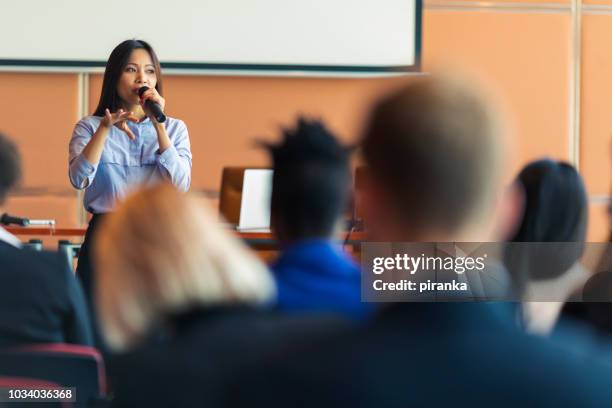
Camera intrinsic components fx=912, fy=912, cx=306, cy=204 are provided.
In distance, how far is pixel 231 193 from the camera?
452cm

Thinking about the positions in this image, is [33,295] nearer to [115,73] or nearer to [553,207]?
[553,207]

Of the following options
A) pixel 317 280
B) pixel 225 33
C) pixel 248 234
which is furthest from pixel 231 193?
pixel 317 280

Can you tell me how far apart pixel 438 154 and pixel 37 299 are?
43.3 inches

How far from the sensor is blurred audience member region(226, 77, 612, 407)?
725 millimetres

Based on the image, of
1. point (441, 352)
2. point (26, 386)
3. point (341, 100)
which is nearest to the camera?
point (441, 352)

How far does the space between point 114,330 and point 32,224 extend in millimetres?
3476

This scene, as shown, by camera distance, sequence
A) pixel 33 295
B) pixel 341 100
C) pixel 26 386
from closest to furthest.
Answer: pixel 26 386, pixel 33 295, pixel 341 100

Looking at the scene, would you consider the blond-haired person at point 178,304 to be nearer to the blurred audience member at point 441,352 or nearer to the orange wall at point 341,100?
the blurred audience member at point 441,352

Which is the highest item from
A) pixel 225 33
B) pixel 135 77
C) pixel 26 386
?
pixel 225 33

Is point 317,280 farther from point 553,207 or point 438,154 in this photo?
point 553,207

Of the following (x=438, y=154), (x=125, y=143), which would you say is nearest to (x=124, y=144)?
(x=125, y=143)

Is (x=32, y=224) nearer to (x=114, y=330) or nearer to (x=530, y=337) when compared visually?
(x=114, y=330)

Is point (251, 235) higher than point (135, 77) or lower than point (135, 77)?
lower

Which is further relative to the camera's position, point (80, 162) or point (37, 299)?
point (80, 162)
